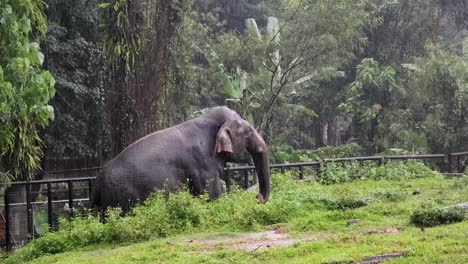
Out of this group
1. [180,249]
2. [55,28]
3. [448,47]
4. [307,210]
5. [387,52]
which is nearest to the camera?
[180,249]

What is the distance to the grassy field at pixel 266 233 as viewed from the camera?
636cm

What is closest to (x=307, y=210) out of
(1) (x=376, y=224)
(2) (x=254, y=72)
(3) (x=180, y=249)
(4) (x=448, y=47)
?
(1) (x=376, y=224)

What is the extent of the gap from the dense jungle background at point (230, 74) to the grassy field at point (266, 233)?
1.53 meters

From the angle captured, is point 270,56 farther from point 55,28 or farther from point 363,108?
point 55,28

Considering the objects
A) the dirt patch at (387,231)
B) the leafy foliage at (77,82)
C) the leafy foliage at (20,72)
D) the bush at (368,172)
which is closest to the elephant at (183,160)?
the leafy foliage at (20,72)

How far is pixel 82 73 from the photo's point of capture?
16766 millimetres

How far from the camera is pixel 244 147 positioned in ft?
36.9

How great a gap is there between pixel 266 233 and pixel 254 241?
543 millimetres

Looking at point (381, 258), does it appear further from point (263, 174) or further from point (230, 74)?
point (230, 74)

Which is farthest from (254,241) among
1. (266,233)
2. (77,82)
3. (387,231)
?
(77,82)

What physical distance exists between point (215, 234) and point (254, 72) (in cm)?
1679

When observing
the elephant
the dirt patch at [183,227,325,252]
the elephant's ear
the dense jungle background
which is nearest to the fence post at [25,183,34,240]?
the dense jungle background

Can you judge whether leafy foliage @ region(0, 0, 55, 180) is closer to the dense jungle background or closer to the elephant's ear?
the dense jungle background

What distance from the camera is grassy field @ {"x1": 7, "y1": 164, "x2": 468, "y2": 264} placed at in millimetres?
6363
